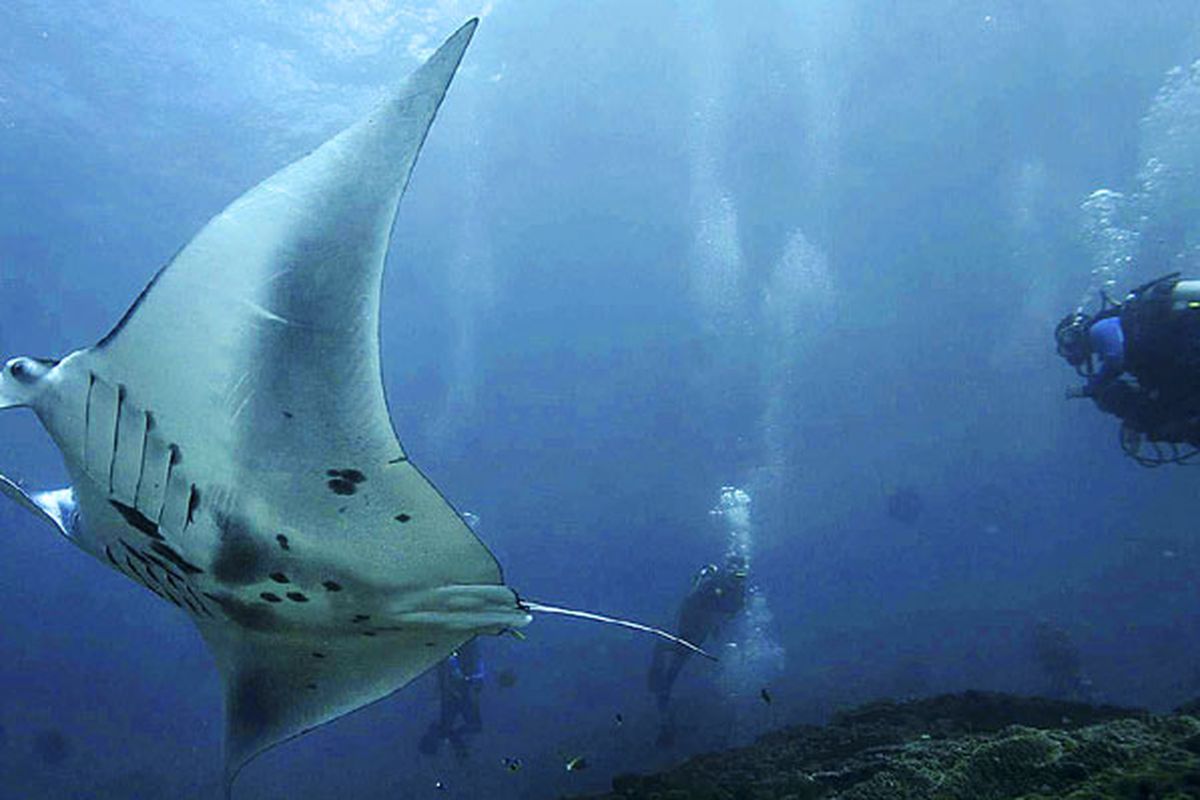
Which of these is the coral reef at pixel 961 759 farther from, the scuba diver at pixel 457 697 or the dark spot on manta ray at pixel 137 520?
the scuba diver at pixel 457 697

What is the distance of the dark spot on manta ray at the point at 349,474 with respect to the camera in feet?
6.14

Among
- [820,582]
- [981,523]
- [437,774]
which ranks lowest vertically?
[437,774]

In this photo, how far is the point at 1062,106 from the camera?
27.9m

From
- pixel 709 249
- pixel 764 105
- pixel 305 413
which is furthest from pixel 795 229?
pixel 305 413

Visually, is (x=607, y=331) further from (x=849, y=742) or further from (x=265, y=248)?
(x=265, y=248)

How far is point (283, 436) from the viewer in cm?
185

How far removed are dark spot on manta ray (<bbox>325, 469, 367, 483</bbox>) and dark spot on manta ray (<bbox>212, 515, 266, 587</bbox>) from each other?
0.32 meters

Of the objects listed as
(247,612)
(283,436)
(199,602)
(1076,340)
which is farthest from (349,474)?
(1076,340)

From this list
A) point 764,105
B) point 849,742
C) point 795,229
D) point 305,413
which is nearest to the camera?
point 305,413

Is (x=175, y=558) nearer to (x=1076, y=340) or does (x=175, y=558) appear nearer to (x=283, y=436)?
(x=283, y=436)

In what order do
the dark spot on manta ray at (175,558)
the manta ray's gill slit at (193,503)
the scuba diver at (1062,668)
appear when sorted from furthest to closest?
the scuba diver at (1062,668) < the dark spot on manta ray at (175,558) < the manta ray's gill slit at (193,503)

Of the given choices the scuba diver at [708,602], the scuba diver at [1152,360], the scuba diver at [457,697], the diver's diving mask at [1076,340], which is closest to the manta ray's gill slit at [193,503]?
the scuba diver at [1152,360]

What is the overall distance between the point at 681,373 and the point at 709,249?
40.3 ft

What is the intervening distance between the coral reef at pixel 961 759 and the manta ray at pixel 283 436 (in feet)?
5.86
